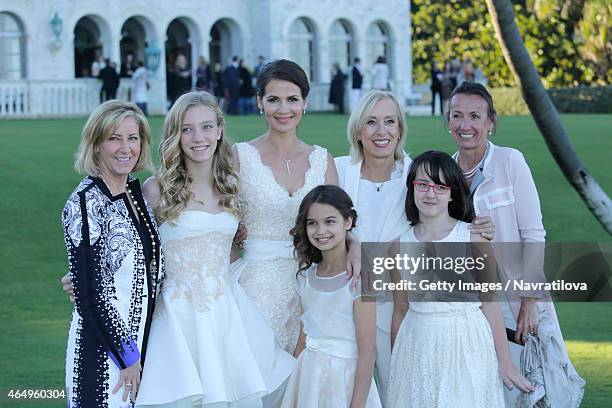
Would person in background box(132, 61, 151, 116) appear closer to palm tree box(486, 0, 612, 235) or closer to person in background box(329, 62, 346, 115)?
person in background box(329, 62, 346, 115)

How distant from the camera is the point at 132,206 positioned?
14.2 ft

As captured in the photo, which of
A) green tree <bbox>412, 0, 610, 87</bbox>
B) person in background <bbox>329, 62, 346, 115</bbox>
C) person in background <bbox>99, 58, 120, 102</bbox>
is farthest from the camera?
green tree <bbox>412, 0, 610, 87</bbox>

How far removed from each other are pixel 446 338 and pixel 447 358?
0.27 ft

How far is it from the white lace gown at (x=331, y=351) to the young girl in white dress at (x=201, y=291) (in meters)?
0.17

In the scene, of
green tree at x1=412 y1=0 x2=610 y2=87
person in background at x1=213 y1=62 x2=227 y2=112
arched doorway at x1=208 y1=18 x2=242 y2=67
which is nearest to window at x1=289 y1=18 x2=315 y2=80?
arched doorway at x1=208 y1=18 x2=242 y2=67

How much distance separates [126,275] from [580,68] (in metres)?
35.4

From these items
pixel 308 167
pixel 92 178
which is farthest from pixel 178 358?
pixel 308 167

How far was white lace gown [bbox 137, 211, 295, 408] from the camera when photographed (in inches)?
172

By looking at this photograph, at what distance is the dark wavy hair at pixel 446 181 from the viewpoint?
4621mm

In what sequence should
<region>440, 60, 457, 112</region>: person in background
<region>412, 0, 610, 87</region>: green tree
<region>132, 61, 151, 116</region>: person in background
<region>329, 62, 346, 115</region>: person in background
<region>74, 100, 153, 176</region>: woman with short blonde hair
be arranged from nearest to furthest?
<region>74, 100, 153, 176</region>: woman with short blonde hair → <region>132, 61, 151, 116</region>: person in background → <region>440, 60, 457, 112</region>: person in background → <region>329, 62, 346, 115</region>: person in background → <region>412, 0, 610, 87</region>: green tree

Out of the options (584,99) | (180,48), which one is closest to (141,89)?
(180,48)

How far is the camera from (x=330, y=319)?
463 cm

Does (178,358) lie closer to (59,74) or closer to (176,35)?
(59,74)

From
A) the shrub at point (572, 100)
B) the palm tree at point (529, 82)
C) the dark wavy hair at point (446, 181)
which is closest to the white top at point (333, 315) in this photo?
the dark wavy hair at point (446, 181)
